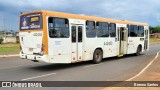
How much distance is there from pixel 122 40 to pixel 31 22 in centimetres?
873

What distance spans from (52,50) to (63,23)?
1737mm

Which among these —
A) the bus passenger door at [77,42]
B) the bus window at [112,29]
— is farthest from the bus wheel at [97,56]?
the bus window at [112,29]

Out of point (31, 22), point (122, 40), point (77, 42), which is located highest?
point (31, 22)

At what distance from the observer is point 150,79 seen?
35.2ft

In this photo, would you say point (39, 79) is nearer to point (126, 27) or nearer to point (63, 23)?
point (63, 23)

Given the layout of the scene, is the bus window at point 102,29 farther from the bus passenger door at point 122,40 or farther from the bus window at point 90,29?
the bus passenger door at point 122,40

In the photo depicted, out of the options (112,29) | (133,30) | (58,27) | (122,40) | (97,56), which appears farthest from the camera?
(133,30)

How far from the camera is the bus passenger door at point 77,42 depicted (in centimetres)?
1576

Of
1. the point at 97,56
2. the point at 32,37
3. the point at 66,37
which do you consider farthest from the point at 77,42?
the point at 32,37

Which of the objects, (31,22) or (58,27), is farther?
(31,22)

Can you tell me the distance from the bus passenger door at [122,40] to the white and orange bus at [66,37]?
1.23ft

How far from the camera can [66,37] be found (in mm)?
15258

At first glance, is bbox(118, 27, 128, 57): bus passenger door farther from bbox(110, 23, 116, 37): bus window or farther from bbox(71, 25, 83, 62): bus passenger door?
bbox(71, 25, 83, 62): bus passenger door

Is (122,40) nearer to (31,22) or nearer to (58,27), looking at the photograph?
(58,27)
